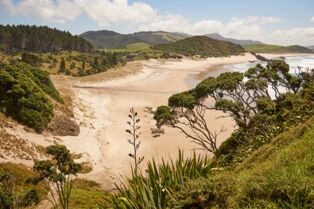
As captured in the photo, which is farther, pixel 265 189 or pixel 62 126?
pixel 62 126

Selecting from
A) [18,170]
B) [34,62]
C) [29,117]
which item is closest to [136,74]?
[34,62]

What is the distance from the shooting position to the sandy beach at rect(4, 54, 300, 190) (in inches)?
1286

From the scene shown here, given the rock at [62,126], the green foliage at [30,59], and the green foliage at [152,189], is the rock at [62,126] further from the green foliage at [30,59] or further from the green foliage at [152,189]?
the green foliage at [30,59]

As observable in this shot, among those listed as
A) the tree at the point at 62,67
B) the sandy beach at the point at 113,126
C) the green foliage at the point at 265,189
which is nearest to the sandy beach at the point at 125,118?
the sandy beach at the point at 113,126

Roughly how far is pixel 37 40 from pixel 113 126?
98.1 m

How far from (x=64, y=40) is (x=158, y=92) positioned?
262 ft

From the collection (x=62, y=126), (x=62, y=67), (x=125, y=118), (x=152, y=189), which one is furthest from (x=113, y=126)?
(x=62, y=67)

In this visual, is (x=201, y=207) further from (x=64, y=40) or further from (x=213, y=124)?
(x=64, y=40)

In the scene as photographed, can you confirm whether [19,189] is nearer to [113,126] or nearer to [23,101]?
[23,101]

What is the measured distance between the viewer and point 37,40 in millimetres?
133375

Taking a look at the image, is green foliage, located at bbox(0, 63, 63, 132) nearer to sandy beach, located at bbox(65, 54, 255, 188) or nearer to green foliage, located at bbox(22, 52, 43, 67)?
sandy beach, located at bbox(65, 54, 255, 188)

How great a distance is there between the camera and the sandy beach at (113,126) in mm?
32656

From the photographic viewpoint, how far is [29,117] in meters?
38.9

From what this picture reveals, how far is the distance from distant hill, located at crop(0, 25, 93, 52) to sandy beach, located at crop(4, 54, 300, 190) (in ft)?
183
